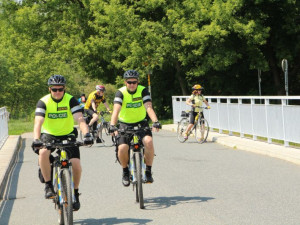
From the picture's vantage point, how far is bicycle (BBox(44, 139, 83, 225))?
6.29 m

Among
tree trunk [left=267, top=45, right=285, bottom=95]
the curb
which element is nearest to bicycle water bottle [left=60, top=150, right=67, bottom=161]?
the curb

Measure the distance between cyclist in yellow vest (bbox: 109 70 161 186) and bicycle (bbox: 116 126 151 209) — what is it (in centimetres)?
7

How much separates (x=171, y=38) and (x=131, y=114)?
2323cm

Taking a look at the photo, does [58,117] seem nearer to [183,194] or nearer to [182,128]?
[183,194]

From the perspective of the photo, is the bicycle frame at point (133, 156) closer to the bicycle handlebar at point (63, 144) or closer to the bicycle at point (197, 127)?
the bicycle handlebar at point (63, 144)

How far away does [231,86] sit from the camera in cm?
3431

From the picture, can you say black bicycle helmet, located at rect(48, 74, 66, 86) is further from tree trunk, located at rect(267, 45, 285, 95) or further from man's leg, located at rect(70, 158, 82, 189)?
tree trunk, located at rect(267, 45, 285, 95)

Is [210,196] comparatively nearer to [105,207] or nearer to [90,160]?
[105,207]

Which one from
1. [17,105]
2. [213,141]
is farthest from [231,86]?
[17,105]

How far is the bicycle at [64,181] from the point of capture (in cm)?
629

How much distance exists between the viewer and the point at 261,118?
16516mm

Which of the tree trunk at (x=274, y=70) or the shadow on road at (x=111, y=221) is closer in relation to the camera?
the shadow on road at (x=111, y=221)

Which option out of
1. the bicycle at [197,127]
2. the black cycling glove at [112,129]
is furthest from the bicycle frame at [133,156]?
the bicycle at [197,127]

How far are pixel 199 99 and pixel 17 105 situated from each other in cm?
6005
